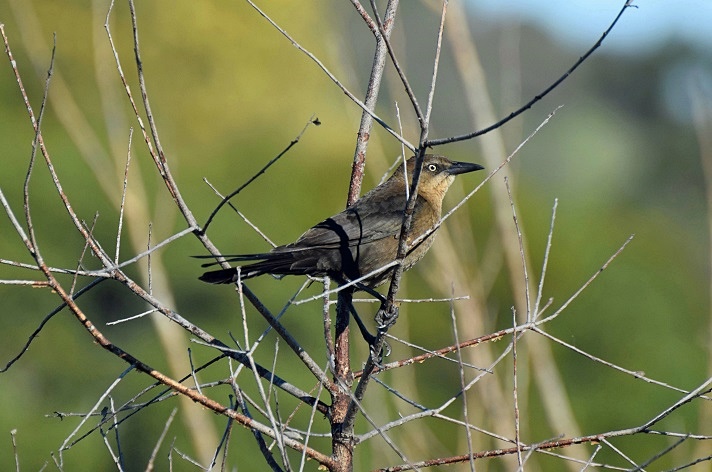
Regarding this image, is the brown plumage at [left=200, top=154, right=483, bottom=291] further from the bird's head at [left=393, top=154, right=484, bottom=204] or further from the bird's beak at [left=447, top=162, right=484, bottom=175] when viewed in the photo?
the bird's beak at [left=447, top=162, right=484, bottom=175]

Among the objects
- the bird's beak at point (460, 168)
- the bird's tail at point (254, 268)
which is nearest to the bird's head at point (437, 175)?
the bird's beak at point (460, 168)

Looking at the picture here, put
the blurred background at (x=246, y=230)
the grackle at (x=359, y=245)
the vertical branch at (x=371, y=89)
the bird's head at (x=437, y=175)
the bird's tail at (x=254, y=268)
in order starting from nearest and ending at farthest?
the bird's tail at (x=254, y=268) → the vertical branch at (x=371, y=89) → the grackle at (x=359, y=245) → the bird's head at (x=437, y=175) → the blurred background at (x=246, y=230)

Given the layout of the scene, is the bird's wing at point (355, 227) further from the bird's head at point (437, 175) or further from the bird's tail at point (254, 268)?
the bird's head at point (437, 175)

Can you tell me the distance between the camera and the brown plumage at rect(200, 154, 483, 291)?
4.61m

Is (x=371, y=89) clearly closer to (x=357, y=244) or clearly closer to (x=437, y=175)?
(x=357, y=244)

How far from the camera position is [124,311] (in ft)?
57.7

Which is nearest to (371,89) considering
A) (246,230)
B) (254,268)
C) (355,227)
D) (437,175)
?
(254,268)

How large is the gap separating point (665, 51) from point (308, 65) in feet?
81.7

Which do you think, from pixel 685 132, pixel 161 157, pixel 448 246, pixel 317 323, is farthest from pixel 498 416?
pixel 685 132

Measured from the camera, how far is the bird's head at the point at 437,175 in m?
6.00

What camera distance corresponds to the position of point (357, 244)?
16.7ft

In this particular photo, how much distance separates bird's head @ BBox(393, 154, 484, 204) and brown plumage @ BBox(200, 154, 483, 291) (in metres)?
0.18

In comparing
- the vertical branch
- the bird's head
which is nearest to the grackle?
the bird's head

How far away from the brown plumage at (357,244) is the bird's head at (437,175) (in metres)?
0.18
